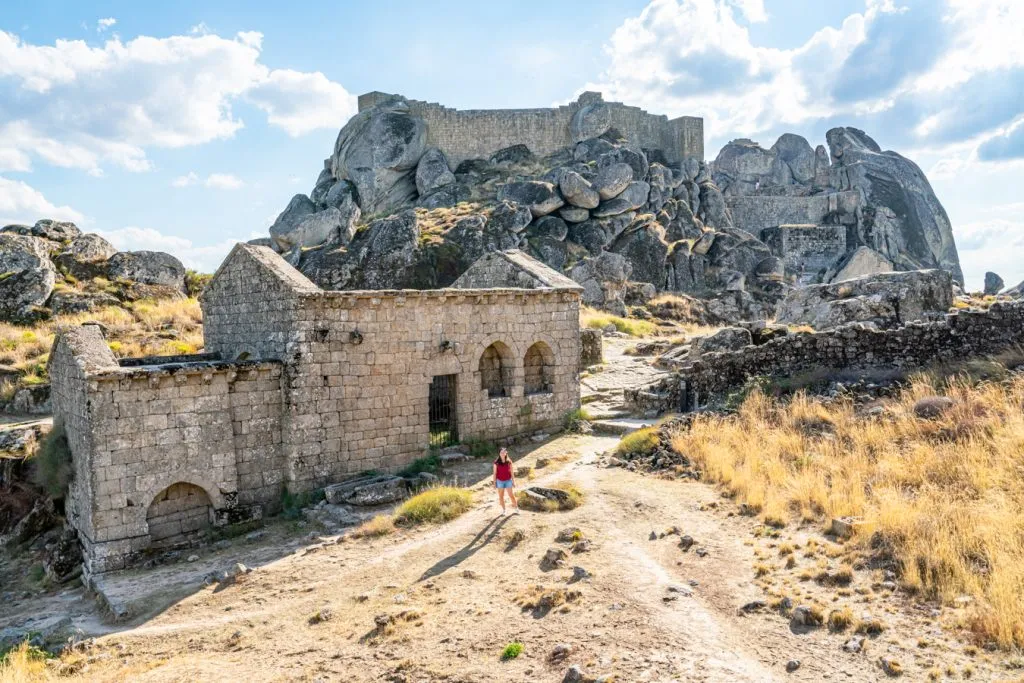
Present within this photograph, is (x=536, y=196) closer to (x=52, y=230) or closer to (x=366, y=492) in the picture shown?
(x=52, y=230)

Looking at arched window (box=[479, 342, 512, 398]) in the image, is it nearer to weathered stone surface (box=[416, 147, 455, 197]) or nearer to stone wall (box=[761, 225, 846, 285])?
weathered stone surface (box=[416, 147, 455, 197])

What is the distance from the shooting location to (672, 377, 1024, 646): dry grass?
23.7 feet

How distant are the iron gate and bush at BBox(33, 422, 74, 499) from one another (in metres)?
6.48

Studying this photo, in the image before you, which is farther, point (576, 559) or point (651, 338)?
A: point (651, 338)

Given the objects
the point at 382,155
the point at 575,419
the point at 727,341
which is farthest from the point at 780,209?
the point at 575,419

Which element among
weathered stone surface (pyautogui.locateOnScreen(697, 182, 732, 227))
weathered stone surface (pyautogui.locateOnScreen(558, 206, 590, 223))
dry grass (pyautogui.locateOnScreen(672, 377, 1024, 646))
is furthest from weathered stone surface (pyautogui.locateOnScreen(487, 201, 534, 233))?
dry grass (pyautogui.locateOnScreen(672, 377, 1024, 646))

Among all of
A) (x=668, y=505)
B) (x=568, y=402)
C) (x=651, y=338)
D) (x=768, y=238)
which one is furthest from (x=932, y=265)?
(x=668, y=505)

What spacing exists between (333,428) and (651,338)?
1669cm

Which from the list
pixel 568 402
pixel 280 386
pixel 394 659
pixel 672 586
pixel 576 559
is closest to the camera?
pixel 394 659

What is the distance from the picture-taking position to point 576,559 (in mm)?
9156

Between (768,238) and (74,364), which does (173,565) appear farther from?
(768,238)

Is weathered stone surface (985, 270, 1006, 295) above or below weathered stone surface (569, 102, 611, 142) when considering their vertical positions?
below

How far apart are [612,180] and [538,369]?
24931 millimetres

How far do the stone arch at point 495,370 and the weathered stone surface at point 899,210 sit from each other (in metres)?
37.7
